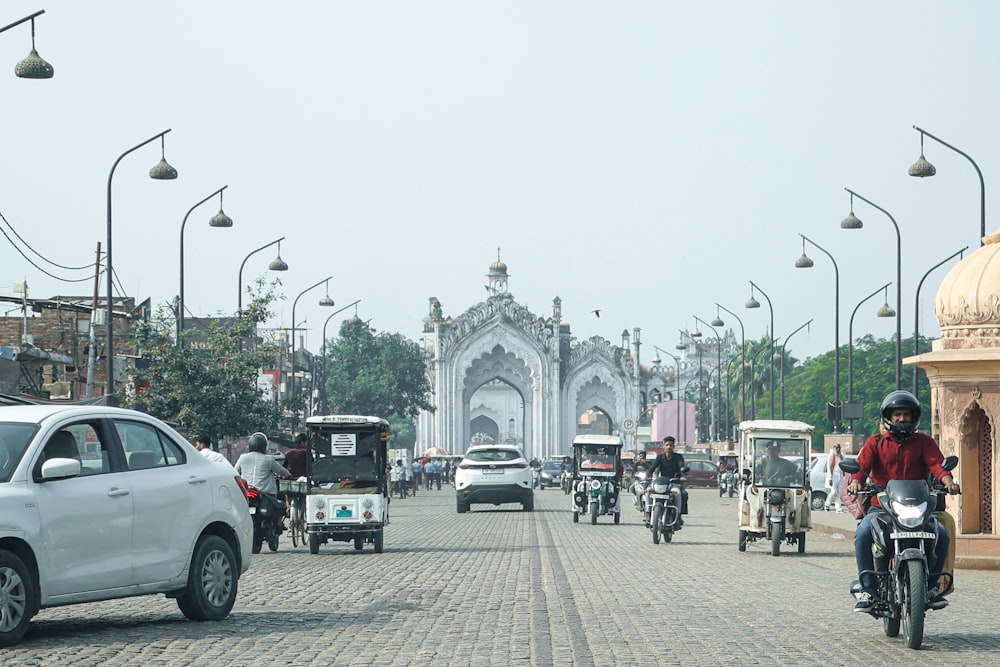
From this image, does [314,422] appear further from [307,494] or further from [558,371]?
[558,371]

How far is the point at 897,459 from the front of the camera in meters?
10.7

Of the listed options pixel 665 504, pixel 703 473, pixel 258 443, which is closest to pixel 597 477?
pixel 665 504

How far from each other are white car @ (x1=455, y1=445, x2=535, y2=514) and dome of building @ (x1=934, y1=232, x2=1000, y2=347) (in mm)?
17599

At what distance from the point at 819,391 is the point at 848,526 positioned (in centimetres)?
7732

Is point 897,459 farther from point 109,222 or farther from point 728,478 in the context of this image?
point 728,478

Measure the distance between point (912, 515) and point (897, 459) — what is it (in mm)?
679

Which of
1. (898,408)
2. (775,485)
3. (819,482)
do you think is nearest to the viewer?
(898,408)

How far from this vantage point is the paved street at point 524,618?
954cm

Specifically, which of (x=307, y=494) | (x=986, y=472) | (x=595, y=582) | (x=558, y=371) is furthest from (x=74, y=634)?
(x=558, y=371)

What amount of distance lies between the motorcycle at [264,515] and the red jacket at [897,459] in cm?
1149

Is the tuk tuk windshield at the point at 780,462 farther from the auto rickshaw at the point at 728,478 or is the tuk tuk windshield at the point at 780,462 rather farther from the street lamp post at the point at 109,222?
the auto rickshaw at the point at 728,478

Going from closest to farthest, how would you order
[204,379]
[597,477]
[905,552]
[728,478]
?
[905,552] → [597,477] → [204,379] → [728,478]

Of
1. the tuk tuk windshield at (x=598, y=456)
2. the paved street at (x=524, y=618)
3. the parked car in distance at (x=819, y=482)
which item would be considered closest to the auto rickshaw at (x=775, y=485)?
the paved street at (x=524, y=618)

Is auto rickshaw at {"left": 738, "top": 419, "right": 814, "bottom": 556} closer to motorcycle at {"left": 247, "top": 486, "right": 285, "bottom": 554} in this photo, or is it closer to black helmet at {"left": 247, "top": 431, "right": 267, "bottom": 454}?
motorcycle at {"left": 247, "top": 486, "right": 285, "bottom": 554}
